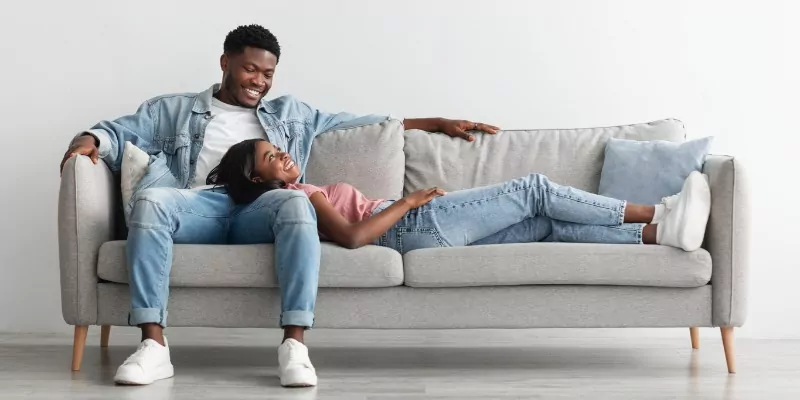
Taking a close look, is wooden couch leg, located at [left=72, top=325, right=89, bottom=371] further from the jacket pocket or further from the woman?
the jacket pocket

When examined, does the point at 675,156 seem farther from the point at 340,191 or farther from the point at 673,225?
the point at 340,191

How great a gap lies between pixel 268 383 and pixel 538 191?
97cm

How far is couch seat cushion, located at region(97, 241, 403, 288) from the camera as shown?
268 centimetres

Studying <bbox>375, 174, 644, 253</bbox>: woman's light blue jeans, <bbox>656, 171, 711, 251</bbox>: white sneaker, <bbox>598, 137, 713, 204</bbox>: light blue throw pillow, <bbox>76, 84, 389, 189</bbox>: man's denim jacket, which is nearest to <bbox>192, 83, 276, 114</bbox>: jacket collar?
<bbox>76, 84, 389, 189</bbox>: man's denim jacket

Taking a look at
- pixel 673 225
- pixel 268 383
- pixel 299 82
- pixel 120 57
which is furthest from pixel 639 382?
pixel 120 57

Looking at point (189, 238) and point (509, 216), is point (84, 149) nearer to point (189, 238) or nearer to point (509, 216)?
point (189, 238)

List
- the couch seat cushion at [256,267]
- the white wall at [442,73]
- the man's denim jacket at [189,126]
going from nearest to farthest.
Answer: the couch seat cushion at [256,267] < the man's denim jacket at [189,126] < the white wall at [442,73]

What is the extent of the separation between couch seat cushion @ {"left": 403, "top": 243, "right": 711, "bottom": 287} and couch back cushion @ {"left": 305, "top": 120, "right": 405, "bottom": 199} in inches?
23.6

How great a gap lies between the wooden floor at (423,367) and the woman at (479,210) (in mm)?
399

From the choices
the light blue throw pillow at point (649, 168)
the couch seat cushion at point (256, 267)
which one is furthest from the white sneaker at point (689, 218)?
the couch seat cushion at point (256, 267)

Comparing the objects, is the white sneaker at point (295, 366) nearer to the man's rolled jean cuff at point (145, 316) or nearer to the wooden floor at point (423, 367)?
the wooden floor at point (423, 367)

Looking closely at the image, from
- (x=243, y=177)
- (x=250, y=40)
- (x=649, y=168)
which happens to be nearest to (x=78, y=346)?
(x=243, y=177)

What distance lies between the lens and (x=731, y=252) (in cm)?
275

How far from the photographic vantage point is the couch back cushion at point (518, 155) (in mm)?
3289
